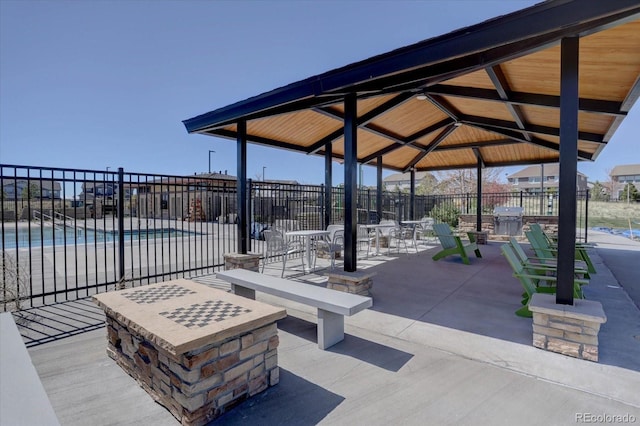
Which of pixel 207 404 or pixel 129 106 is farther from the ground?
pixel 129 106

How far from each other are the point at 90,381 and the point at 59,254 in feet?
25.4

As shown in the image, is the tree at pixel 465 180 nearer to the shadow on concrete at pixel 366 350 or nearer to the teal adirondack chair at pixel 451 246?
the teal adirondack chair at pixel 451 246

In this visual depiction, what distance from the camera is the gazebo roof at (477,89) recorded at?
104 inches

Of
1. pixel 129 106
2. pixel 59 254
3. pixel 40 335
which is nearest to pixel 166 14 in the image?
pixel 59 254

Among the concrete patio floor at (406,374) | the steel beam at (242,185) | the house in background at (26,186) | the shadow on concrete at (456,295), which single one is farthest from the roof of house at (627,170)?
the house in background at (26,186)

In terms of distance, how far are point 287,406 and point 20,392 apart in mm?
1485

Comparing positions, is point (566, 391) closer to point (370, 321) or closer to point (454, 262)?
point (370, 321)

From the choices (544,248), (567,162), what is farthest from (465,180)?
(567,162)

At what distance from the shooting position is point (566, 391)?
230 cm

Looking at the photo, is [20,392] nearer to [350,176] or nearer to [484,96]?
[350,176]

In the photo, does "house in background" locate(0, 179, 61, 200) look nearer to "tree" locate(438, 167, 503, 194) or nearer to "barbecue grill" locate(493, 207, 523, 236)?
"barbecue grill" locate(493, 207, 523, 236)

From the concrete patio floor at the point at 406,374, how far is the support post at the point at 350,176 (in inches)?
35.6

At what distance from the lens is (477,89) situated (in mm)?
4473

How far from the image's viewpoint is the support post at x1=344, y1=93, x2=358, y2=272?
4.30m
